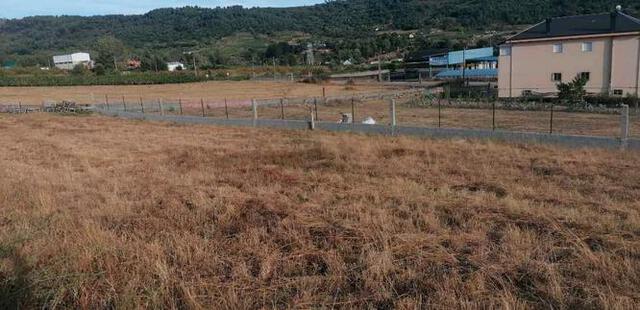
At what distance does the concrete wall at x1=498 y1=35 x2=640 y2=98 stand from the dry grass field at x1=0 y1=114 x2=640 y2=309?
33589 mm

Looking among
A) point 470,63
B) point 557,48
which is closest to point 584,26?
point 557,48

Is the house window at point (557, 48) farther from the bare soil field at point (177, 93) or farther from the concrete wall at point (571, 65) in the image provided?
the bare soil field at point (177, 93)

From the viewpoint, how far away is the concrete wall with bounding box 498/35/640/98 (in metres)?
41.4

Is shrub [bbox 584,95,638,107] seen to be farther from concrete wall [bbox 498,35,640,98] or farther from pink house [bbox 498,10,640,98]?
concrete wall [bbox 498,35,640,98]

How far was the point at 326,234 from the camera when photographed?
6.74 m

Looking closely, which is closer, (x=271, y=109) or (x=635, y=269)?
(x=635, y=269)

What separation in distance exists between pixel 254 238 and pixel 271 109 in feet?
109

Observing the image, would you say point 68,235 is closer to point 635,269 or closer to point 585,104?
point 635,269

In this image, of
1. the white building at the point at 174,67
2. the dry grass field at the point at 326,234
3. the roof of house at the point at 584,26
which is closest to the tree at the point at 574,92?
the roof of house at the point at 584,26

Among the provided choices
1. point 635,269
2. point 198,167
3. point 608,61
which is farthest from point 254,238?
point 608,61

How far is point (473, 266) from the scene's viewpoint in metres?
5.43

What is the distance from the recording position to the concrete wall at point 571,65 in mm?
41406

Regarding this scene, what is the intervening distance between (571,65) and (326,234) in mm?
44030

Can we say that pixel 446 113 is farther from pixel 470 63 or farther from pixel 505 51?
pixel 470 63
